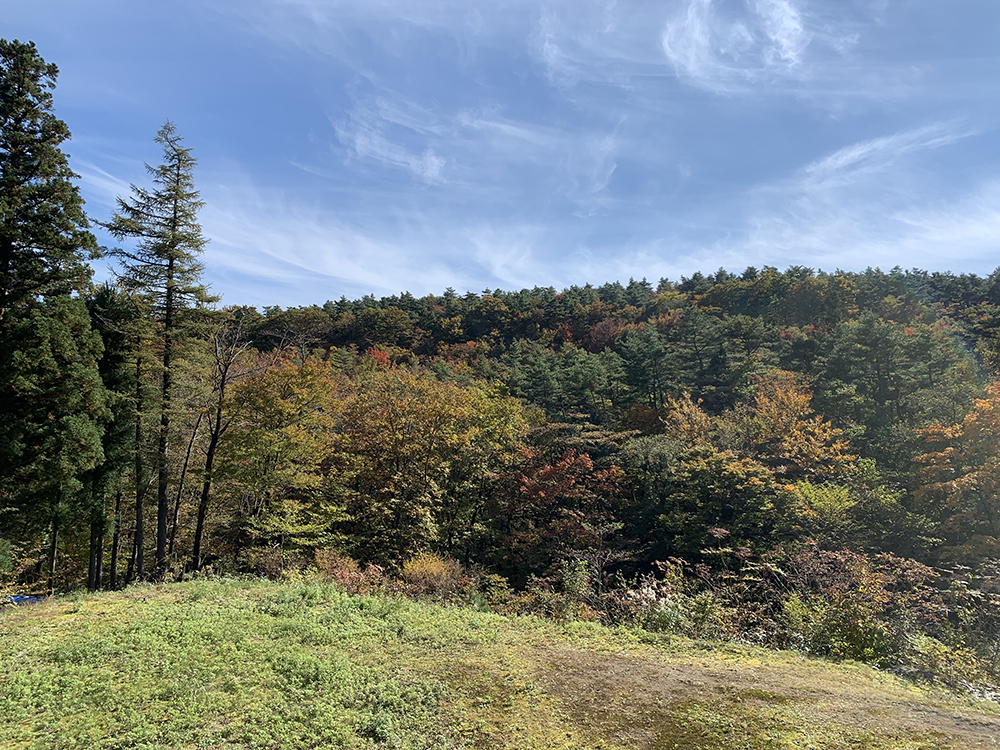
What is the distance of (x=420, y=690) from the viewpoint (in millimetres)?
5664

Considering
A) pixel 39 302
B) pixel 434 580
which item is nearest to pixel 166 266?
pixel 39 302

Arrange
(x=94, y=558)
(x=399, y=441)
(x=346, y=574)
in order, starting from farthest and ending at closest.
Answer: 1. (x=399, y=441)
2. (x=94, y=558)
3. (x=346, y=574)

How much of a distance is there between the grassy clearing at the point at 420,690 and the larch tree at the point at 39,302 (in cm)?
486

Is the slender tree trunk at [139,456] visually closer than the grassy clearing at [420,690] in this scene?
No

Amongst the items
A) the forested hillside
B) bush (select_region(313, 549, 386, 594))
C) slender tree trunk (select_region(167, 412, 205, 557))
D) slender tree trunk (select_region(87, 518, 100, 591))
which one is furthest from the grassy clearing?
slender tree trunk (select_region(167, 412, 205, 557))

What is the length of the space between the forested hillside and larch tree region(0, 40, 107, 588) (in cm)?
5

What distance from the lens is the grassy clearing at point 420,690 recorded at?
4684 mm

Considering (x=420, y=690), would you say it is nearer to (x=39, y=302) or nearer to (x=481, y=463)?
A: (x=39, y=302)

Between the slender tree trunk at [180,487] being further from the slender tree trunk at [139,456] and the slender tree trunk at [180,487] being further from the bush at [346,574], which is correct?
the bush at [346,574]

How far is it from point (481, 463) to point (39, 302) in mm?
15499

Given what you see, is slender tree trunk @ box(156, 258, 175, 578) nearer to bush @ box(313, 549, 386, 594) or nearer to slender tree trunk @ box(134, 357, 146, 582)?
slender tree trunk @ box(134, 357, 146, 582)

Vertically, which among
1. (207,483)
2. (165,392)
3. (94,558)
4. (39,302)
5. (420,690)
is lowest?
(94,558)

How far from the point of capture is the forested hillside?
10.9 m

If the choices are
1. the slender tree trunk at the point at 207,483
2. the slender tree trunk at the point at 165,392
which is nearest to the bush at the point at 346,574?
the slender tree trunk at the point at 207,483
